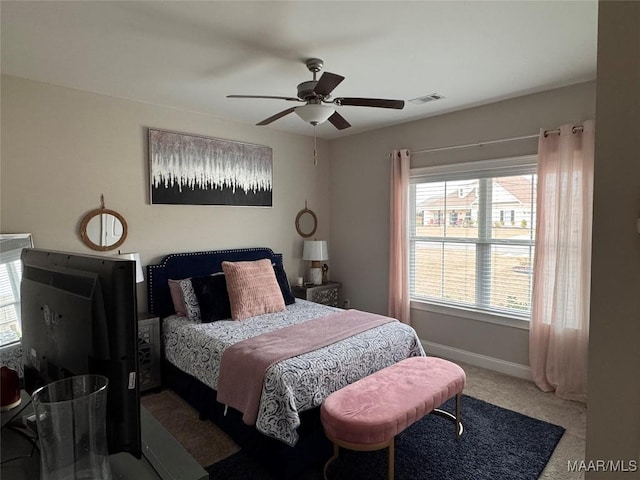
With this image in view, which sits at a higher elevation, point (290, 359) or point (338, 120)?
point (338, 120)

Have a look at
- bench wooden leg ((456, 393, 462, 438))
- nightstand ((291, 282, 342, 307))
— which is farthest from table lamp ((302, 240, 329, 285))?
bench wooden leg ((456, 393, 462, 438))

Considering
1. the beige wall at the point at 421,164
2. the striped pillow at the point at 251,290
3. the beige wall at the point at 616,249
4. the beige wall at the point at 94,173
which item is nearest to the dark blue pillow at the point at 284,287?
the striped pillow at the point at 251,290

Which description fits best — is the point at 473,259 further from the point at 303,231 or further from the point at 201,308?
the point at 201,308

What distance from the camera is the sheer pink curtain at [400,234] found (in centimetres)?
417

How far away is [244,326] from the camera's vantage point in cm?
309

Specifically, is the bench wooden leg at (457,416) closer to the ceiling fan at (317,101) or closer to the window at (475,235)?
the window at (475,235)

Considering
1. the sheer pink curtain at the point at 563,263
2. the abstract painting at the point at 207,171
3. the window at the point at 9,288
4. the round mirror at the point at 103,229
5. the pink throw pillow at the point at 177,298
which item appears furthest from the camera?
the abstract painting at the point at 207,171

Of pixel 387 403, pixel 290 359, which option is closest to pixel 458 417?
pixel 387 403

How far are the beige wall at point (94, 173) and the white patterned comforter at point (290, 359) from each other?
869 mm

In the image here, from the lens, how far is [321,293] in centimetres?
458

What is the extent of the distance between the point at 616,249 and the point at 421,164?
325 cm

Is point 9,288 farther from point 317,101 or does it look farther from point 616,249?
point 616,249

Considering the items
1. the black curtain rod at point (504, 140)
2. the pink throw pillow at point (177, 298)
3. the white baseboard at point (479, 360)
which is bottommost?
the white baseboard at point (479, 360)

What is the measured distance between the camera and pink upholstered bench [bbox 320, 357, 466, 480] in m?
1.93
